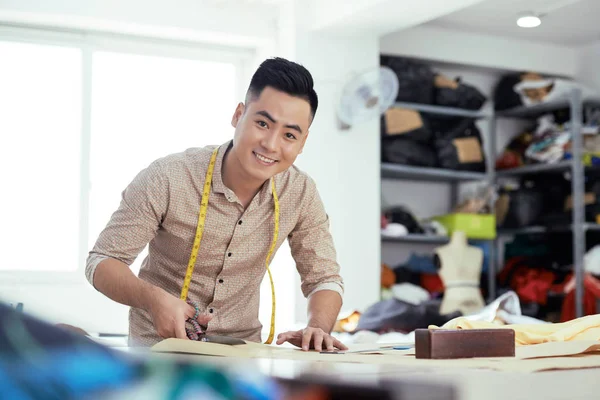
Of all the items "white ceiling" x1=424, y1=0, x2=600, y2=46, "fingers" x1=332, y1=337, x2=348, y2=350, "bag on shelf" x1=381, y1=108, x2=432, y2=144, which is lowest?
"fingers" x1=332, y1=337, x2=348, y2=350

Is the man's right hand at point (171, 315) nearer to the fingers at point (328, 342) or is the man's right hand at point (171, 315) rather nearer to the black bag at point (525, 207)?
→ the fingers at point (328, 342)

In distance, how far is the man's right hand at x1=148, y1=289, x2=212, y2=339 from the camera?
144 centimetres

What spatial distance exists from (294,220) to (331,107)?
126 inches

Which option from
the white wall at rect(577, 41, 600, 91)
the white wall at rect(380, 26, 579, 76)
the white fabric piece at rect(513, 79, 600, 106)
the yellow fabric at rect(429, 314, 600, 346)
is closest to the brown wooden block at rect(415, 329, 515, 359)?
the yellow fabric at rect(429, 314, 600, 346)

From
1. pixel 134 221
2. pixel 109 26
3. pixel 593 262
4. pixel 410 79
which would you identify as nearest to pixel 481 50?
pixel 410 79

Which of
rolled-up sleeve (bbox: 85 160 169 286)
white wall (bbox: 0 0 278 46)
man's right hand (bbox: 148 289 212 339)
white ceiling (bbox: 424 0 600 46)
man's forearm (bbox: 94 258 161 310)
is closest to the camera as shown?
man's right hand (bbox: 148 289 212 339)

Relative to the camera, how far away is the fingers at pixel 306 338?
1505mm

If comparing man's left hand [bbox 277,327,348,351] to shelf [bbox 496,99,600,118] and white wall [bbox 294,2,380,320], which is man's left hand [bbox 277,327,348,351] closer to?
white wall [bbox 294,2,380,320]

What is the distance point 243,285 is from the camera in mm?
2023

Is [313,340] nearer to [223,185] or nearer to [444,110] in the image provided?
[223,185]

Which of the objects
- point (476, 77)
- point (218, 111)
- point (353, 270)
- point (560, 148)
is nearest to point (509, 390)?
point (353, 270)

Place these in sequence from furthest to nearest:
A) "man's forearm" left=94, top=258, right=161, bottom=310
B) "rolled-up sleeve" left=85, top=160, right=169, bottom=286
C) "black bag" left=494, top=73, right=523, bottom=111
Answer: "black bag" left=494, top=73, right=523, bottom=111 < "rolled-up sleeve" left=85, top=160, right=169, bottom=286 < "man's forearm" left=94, top=258, right=161, bottom=310

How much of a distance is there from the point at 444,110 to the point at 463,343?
489cm

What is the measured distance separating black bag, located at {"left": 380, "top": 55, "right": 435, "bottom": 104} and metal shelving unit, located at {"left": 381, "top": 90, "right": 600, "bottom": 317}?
69 millimetres
